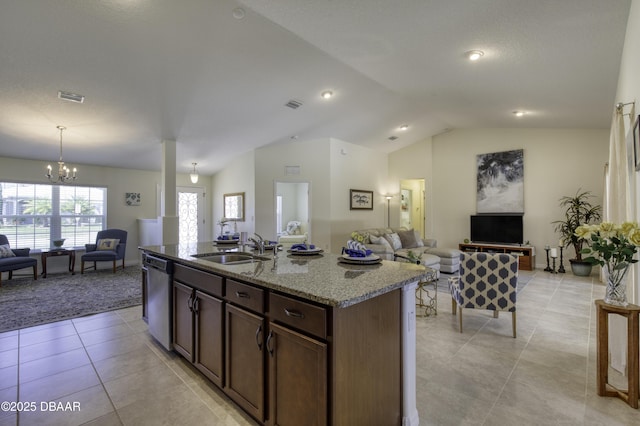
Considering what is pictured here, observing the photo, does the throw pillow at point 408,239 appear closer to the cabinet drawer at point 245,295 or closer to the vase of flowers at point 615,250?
the vase of flowers at point 615,250

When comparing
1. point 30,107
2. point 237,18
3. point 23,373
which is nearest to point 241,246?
point 23,373

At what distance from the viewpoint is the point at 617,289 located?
2008mm

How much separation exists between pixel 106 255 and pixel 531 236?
910 cm

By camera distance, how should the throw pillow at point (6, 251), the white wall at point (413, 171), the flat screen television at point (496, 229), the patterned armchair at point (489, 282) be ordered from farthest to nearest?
the white wall at point (413, 171) < the flat screen television at point (496, 229) < the throw pillow at point (6, 251) < the patterned armchair at point (489, 282)

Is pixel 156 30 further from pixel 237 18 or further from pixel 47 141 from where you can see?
pixel 47 141

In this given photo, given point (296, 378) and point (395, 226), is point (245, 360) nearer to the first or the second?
point (296, 378)

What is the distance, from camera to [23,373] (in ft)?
7.73

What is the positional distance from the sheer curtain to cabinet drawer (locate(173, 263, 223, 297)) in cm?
292

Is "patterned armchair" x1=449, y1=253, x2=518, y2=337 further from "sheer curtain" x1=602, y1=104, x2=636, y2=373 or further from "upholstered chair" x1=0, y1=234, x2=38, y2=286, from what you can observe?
"upholstered chair" x1=0, y1=234, x2=38, y2=286

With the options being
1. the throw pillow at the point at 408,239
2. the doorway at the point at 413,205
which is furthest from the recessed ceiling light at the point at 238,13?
the doorway at the point at 413,205

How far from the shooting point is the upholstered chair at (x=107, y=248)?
6.04 meters

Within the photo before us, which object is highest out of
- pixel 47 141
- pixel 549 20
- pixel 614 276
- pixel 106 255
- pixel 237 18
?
pixel 237 18

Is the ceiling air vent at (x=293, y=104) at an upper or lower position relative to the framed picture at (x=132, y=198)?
upper

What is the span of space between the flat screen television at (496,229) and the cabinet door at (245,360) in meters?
6.72
